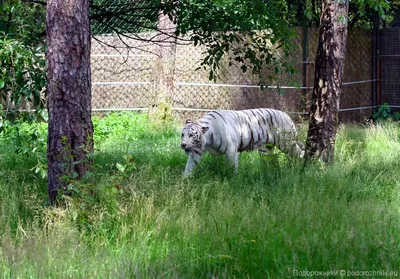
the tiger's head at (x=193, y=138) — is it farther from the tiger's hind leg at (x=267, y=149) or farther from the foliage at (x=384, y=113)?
the foliage at (x=384, y=113)

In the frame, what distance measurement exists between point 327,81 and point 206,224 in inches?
131

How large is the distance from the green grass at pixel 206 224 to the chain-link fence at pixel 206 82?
23.8ft

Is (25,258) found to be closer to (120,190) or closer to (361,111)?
(120,190)

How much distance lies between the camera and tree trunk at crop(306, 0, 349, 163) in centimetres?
767

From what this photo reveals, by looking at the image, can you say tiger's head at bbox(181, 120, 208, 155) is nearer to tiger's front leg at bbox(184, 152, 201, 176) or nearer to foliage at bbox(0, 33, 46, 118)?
tiger's front leg at bbox(184, 152, 201, 176)

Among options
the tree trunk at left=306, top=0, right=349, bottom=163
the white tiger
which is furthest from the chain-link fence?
the tree trunk at left=306, top=0, right=349, bottom=163

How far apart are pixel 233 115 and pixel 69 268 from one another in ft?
14.8

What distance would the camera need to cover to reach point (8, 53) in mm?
5750

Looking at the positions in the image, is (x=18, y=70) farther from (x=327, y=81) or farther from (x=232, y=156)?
(x=327, y=81)

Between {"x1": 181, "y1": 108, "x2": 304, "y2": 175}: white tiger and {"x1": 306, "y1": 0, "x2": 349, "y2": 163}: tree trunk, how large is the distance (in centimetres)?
36

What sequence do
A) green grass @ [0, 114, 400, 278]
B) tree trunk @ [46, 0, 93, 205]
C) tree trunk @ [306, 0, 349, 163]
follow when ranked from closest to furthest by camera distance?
green grass @ [0, 114, 400, 278]
tree trunk @ [46, 0, 93, 205]
tree trunk @ [306, 0, 349, 163]

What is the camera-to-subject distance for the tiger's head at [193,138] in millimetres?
7402

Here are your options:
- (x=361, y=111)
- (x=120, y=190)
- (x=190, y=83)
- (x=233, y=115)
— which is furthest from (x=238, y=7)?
(x=361, y=111)

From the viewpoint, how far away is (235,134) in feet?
26.5
